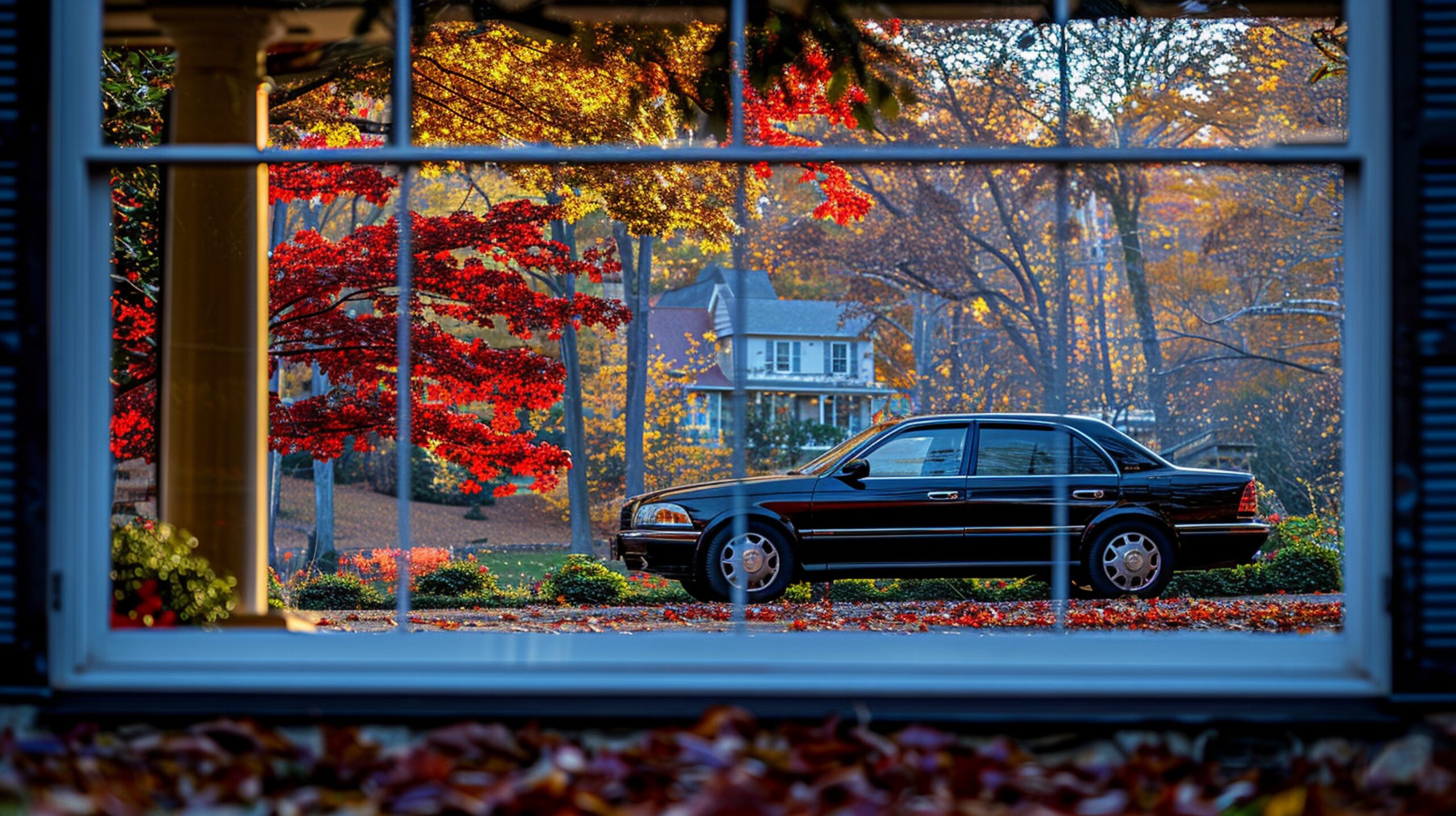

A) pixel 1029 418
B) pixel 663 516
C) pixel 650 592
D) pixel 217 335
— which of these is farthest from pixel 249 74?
pixel 1029 418

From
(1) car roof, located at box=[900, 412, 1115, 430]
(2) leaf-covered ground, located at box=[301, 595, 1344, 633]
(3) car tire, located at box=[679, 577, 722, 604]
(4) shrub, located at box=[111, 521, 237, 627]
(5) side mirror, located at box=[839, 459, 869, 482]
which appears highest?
(1) car roof, located at box=[900, 412, 1115, 430]

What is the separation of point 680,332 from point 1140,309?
4420 mm

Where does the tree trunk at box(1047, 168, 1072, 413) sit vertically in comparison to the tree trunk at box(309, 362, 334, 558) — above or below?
above

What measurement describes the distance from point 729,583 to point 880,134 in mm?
4026

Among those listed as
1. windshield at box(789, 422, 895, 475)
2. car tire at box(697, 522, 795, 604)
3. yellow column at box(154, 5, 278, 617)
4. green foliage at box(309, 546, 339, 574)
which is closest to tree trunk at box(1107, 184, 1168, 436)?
windshield at box(789, 422, 895, 475)

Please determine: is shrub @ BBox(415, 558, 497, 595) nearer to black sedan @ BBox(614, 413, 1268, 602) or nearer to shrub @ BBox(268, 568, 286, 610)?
shrub @ BBox(268, 568, 286, 610)

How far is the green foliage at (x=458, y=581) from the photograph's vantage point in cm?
960

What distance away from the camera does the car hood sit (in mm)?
8406

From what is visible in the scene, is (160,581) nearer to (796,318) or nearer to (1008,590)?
(796,318)

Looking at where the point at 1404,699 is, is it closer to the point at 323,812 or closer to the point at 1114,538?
the point at 323,812

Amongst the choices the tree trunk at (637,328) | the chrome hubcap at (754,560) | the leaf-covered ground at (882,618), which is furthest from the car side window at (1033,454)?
the tree trunk at (637,328)

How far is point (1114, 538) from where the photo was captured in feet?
28.0

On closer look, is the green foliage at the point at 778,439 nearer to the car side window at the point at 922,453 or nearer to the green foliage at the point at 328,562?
the car side window at the point at 922,453

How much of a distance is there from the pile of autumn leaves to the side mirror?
17.4ft
